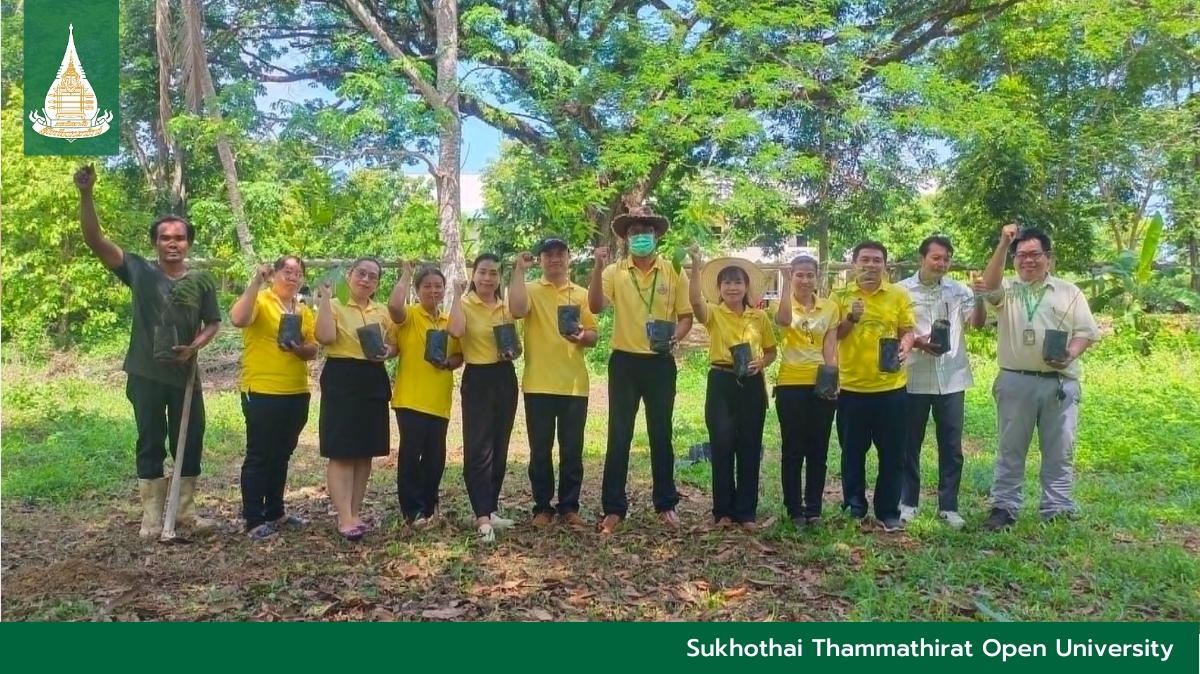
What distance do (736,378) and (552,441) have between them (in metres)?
1.02

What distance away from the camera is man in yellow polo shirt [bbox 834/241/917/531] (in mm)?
4602

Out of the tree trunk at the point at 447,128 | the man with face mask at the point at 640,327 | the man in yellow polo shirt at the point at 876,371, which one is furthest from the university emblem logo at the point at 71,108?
the tree trunk at the point at 447,128

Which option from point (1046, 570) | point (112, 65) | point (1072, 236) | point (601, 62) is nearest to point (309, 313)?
point (112, 65)

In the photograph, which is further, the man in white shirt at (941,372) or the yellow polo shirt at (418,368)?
the man in white shirt at (941,372)

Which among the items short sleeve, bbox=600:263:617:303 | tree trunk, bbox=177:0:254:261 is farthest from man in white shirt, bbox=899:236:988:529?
tree trunk, bbox=177:0:254:261

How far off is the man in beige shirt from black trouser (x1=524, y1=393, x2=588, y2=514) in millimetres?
2199

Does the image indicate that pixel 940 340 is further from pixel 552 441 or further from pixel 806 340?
pixel 552 441

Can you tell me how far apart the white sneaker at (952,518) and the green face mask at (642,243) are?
7.07 ft

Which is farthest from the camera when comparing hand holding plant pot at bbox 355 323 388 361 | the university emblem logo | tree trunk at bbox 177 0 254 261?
tree trunk at bbox 177 0 254 261

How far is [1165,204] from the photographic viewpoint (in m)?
12.1

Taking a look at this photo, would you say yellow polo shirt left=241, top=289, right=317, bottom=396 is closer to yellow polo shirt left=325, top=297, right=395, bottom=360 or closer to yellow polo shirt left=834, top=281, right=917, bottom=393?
yellow polo shirt left=325, top=297, right=395, bottom=360

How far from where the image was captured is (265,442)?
4578mm

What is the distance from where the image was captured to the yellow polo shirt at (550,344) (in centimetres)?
459

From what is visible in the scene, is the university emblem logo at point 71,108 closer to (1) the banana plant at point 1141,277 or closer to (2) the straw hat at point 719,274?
(2) the straw hat at point 719,274
